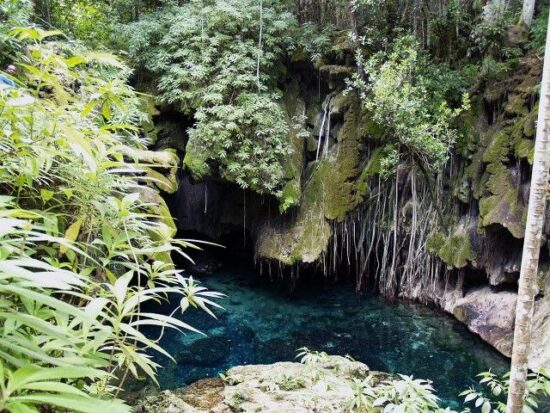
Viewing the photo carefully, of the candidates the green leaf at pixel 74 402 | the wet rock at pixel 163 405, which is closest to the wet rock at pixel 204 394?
the wet rock at pixel 163 405

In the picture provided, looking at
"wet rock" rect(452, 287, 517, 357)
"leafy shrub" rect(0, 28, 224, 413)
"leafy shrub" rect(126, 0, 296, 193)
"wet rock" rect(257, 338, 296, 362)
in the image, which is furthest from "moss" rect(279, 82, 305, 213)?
"leafy shrub" rect(0, 28, 224, 413)

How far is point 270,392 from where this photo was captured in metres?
3.53

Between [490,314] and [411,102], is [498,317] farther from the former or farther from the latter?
[411,102]

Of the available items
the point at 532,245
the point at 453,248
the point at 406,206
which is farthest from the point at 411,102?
the point at 532,245

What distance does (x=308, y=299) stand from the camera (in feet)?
28.9

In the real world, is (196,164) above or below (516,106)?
below

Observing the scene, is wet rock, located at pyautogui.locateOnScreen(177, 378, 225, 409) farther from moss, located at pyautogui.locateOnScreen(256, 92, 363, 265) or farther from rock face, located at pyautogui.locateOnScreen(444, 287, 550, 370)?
moss, located at pyautogui.locateOnScreen(256, 92, 363, 265)

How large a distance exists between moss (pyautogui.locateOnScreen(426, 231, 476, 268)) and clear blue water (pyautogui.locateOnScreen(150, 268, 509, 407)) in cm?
103

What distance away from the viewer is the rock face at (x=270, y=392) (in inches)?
125

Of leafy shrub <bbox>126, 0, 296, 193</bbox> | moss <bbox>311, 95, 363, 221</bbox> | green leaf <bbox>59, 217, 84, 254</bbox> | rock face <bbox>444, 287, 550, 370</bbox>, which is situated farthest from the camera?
moss <bbox>311, 95, 363, 221</bbox>

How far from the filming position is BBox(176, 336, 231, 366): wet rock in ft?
20.7

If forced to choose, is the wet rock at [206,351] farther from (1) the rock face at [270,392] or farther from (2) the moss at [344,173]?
(2) the moss at [344,173]

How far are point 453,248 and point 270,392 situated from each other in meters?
5.46

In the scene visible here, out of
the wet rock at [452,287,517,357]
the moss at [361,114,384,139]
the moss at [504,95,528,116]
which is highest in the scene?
the moss at [504,95,528,116]
